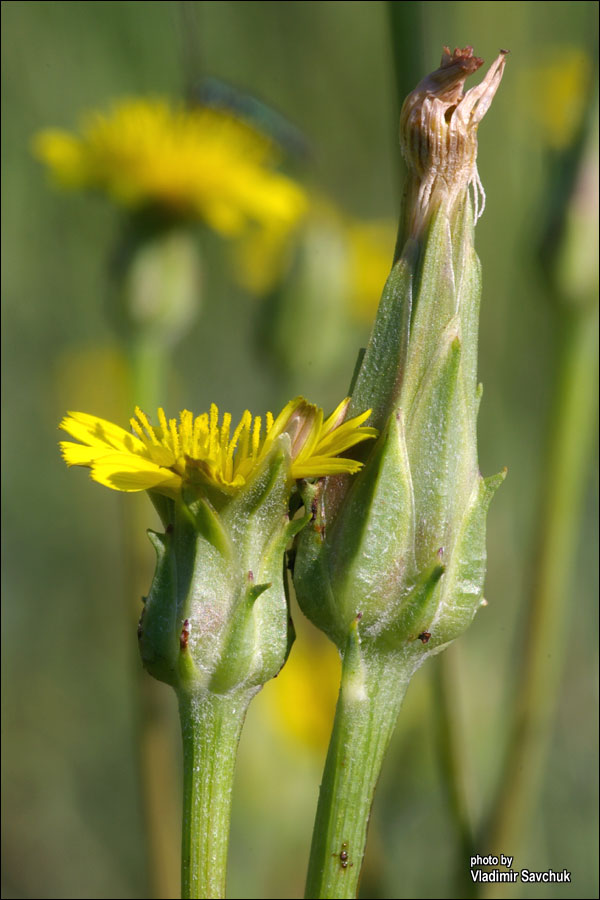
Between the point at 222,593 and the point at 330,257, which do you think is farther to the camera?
the point at 330,257

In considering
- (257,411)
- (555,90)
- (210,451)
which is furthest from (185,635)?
(257,411)

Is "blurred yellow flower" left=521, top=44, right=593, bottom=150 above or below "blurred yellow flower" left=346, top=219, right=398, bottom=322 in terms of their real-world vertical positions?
above

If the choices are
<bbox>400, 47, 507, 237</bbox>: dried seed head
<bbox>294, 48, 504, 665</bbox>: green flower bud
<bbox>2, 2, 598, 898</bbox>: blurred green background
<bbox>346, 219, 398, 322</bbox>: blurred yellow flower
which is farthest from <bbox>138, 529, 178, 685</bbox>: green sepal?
<bbox>346, 219, 398, 322</bbox>: blurred yellow flower

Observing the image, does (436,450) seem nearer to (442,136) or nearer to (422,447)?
(422,447)

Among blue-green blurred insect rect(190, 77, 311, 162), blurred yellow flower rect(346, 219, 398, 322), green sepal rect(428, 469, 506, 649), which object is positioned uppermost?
blue-green blurred insect rect(190, 77, 311, 162)

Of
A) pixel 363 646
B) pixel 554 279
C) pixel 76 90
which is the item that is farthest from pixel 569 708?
pixel 76 90

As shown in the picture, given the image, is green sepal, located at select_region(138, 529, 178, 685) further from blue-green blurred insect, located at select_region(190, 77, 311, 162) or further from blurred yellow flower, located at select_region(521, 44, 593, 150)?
blue-green blurred insect, located at select_region(190, 77, 311, 162)

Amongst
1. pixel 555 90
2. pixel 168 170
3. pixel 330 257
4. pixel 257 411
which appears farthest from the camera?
pixel 257 411
